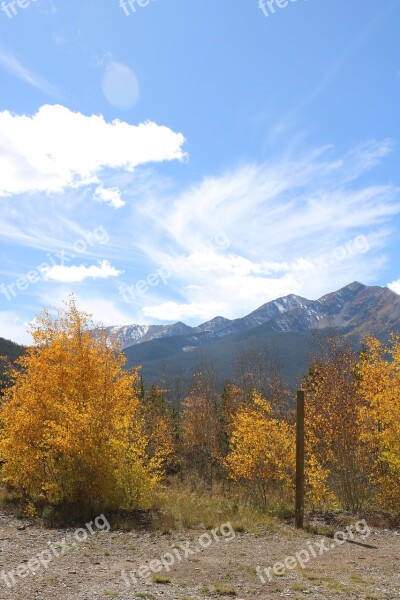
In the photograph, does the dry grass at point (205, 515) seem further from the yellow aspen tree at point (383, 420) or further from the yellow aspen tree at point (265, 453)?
the yellow aspen tree at point (383, 420)

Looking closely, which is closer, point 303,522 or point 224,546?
point 224,546

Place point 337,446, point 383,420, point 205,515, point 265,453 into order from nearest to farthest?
point 205,515 → point 383,420 → point 265,453 → point 337,446

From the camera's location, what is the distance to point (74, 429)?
1666 cm

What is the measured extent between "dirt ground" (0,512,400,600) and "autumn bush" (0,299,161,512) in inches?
69.2

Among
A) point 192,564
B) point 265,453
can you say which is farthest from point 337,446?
point 192,564

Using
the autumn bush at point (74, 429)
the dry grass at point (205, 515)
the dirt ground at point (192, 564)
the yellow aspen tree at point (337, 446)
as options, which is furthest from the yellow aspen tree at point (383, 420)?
the autumn bush at point (74, 429)

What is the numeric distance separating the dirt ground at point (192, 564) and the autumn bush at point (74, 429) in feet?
5.77

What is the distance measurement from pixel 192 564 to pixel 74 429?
715cm

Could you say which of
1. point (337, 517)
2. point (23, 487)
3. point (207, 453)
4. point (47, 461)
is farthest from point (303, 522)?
point (207, 453)

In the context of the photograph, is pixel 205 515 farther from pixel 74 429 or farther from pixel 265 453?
pixel 74 429

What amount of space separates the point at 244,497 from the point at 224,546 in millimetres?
8934

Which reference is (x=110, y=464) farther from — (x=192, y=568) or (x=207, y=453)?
(x=207, y=453)

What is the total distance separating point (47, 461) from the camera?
17703 millimetres

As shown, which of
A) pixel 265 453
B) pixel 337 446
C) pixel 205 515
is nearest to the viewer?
pixel 205 515
